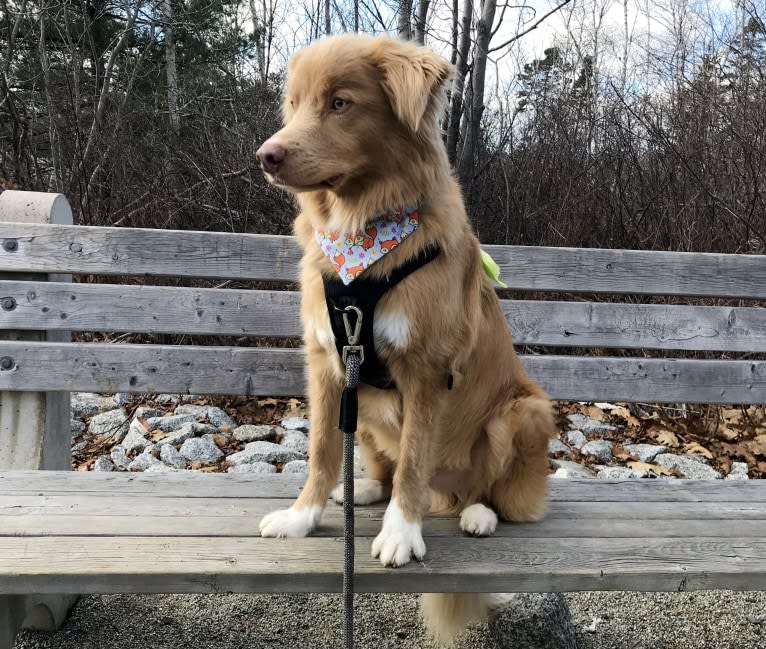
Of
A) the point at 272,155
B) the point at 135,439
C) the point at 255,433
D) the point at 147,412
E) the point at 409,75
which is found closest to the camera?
the point at 272,155

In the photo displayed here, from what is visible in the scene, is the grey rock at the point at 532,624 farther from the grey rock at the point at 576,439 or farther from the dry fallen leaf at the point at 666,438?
the dry fallen leaf at the point at 666,438

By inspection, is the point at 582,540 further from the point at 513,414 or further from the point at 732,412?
the point at 732,412

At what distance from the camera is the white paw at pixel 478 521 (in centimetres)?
185

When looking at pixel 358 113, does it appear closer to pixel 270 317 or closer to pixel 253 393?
pixel 270 317

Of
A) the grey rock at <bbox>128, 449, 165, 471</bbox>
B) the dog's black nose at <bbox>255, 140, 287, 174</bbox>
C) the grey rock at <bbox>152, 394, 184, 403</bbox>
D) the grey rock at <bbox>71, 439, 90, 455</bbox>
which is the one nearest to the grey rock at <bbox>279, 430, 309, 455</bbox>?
the grey rock at <bbox>128, 449, 165, 471</bbox>

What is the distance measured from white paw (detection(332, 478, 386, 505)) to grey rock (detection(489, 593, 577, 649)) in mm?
682

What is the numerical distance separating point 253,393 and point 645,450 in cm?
253

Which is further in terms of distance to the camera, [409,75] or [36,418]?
[36,418]

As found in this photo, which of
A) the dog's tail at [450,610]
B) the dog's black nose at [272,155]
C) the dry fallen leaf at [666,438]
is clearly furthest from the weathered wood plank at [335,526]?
the dry fallen leaf at [666,438]

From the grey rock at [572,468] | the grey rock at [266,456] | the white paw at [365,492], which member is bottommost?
the grey rock at [572,468]

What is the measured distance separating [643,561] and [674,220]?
3977 mm

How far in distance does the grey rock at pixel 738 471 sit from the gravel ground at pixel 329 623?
90 cm

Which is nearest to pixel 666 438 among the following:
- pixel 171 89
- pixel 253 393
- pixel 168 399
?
pixel 253 393

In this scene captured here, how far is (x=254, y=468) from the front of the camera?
3.35 meters
